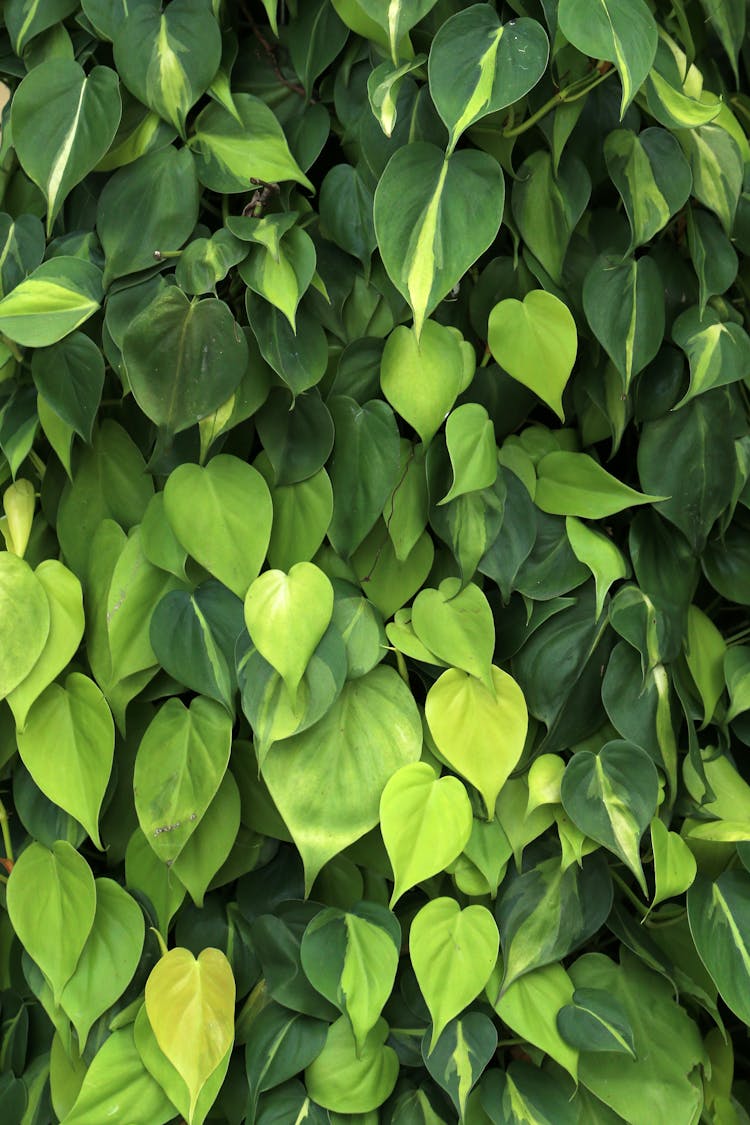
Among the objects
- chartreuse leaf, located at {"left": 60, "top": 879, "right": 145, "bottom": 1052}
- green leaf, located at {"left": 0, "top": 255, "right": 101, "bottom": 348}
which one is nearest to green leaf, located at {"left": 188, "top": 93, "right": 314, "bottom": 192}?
green leaf, located at {"left": 0, "top": 255, "right": 101, "bottom": 348}

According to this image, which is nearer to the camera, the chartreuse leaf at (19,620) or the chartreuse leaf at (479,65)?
the chartreuse leaf at (479,65)

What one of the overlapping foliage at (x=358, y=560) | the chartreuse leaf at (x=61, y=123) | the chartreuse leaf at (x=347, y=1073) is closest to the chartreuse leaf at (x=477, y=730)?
the overlapping foliage at (x=358, y=560)

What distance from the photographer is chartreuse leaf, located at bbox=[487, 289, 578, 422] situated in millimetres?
805

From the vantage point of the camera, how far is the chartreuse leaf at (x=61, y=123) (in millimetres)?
789

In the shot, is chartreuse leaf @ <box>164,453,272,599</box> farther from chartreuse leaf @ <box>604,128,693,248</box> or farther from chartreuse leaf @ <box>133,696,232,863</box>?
chartreuse leaf @ <box>604,128,693,248</box>

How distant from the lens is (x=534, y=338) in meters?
0.81

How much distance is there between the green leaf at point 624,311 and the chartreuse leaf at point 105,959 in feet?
1.91

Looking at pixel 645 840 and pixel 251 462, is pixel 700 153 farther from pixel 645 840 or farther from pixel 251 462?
pixel 645 840

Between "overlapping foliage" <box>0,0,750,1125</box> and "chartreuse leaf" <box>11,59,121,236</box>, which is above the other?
"chartreuse leaf" <box>11,59,121,236</box>

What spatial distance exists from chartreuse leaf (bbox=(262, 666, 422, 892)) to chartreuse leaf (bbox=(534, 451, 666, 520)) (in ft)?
0.63

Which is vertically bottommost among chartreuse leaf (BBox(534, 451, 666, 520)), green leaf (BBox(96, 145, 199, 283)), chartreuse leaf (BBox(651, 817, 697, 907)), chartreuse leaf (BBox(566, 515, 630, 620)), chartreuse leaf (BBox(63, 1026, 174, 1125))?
chartreuse leaf (BBox(63, 1026, 174, 1125))

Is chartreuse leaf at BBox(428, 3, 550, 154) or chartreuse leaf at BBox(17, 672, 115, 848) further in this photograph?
chartreuse leaf at BBox(17, 672, 115, 848)

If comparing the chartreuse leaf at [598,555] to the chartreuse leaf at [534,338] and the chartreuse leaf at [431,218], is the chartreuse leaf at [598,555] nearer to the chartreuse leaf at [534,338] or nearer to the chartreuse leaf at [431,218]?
the chartreuse leaf at [534,338]

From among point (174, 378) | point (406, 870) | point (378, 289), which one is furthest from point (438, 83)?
point (406, 870)
